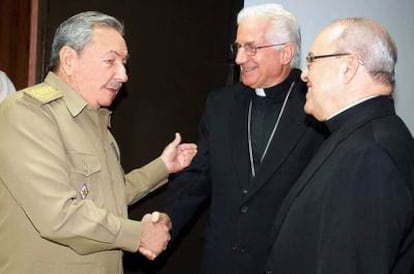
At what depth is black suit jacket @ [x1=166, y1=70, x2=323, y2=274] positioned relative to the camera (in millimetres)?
1890

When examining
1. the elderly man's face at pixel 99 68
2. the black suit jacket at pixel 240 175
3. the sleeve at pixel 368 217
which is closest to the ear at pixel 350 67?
the sleeve at pixel 368 217

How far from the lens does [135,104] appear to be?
89.4 inches

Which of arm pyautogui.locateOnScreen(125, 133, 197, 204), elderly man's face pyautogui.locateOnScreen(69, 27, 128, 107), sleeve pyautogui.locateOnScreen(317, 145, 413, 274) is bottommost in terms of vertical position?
arm pyautogui.locateOnScreen(125, 133, 197, 204)

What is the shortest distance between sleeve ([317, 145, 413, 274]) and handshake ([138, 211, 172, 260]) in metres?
0.68

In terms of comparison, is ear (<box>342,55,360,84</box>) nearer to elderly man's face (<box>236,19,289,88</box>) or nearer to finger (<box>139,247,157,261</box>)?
elderly man's face (<box>236,19,289,88</box>)

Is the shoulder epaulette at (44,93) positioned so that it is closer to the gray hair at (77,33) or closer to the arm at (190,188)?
the gray hair at (77,33)

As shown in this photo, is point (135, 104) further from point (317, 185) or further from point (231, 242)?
point (317, 185)

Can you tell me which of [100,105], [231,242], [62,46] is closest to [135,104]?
[100,105]

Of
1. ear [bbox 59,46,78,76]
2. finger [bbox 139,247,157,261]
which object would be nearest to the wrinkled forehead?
ear [bbox 59,46,78,76]

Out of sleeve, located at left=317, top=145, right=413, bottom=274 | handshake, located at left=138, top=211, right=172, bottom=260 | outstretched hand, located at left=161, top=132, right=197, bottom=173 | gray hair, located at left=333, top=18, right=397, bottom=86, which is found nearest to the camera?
sleeve, located at left=317, top=145, right=413, bottom=274

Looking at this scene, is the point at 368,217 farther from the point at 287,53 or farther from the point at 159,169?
the point at 159,169

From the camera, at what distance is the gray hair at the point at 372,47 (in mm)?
1380

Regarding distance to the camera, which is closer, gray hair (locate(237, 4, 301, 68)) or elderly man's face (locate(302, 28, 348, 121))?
elderly man's face (locate(302, 28, 348, 121))

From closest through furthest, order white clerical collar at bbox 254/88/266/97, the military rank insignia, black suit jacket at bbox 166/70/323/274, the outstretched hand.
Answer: the military rank insignia, black suit jacket at bbox 166/70/323/274, white clerical collar at bbox 254/88/266/97, the outstretched hand
